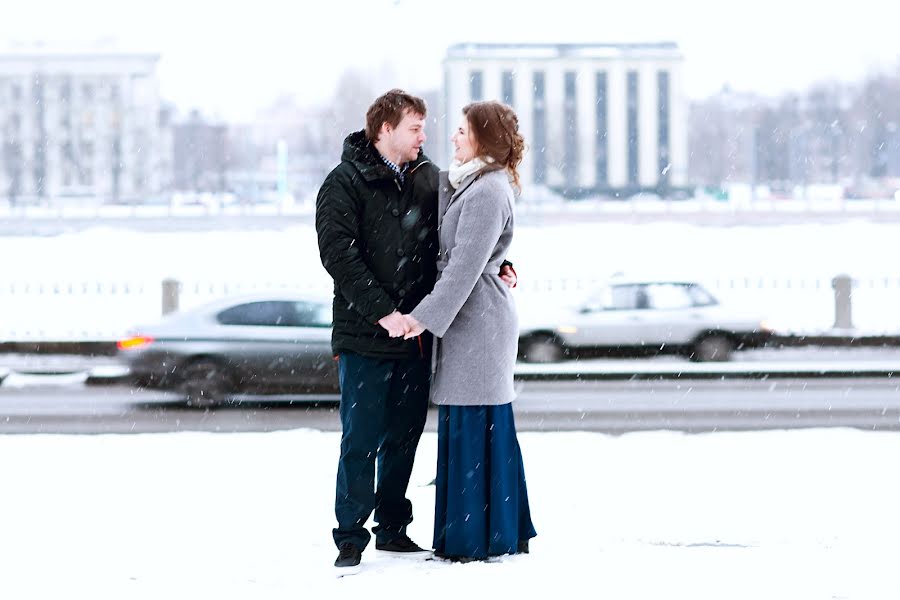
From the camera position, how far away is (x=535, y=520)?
17.1ft

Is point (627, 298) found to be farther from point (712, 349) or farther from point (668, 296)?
point (712, 349)

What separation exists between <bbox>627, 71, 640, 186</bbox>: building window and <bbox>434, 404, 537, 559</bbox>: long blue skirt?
88381mm

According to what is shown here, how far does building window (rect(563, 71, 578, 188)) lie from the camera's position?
89.1m

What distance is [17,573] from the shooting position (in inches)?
173

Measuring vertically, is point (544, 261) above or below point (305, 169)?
below

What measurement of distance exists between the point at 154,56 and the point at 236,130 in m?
11.9

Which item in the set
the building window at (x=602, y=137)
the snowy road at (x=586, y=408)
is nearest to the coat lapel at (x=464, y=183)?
the snowy road at (x=586, y=408)

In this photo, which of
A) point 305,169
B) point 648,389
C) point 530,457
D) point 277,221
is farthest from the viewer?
point 305,169

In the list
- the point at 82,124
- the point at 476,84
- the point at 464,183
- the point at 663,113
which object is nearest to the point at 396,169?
the point at 464,183

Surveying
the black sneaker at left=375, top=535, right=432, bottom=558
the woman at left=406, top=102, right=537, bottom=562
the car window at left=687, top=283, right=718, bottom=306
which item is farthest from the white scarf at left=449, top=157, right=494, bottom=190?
the car window at left=687, top=283, right=718, bottom=306

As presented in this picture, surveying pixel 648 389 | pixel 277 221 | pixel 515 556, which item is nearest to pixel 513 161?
pixel 515 556

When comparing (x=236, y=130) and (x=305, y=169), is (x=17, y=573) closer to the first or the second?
(x=305, y=169)

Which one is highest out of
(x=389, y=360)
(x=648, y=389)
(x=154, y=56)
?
(x=154, y=56)

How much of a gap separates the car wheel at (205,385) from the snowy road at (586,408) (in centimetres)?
16
